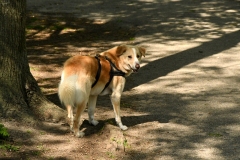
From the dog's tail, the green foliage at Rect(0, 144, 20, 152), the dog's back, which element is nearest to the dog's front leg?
the dog's back

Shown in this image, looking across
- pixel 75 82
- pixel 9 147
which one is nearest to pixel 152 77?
pixel 75 82

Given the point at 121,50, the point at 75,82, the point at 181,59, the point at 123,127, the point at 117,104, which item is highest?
the point at 121,50

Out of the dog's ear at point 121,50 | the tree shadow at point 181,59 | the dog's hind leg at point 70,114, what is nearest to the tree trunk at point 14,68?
the dog's hind leg at point 70,114

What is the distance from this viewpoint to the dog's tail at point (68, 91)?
5.92 metres

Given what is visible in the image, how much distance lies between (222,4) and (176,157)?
527 inches

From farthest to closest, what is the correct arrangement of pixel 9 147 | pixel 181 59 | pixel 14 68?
pixel 181 59, pixel 14 68, pixel 9 147

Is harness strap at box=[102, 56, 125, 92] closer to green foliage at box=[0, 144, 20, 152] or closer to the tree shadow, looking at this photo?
green foliage at box=[0, 144, 20, 152]

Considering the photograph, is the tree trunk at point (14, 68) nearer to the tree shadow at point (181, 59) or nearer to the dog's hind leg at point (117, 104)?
the dog's hind leg at point (117, 104)

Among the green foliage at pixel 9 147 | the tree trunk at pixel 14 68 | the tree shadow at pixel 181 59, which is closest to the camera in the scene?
the green foliage at pixel 9 147

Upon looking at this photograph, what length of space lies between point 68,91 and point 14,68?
0.98 metres

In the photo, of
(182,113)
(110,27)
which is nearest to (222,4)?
(110,27)

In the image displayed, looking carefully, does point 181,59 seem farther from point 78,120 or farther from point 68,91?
point 68,91

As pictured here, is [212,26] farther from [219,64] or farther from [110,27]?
[219,64]

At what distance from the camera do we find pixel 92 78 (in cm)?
636
